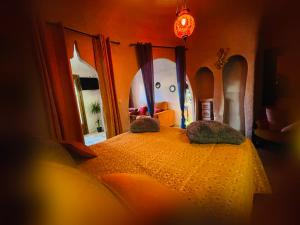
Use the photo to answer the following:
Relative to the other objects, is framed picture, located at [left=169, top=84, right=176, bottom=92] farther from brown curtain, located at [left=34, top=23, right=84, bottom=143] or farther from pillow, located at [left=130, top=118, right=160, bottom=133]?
brown curtain, located at [left=34, top=23, right=84, bottom=143]

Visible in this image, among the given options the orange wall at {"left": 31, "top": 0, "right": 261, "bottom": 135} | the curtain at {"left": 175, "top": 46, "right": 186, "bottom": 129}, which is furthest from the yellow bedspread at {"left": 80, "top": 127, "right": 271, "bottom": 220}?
the curtain at {"left": 175, "top": 46, "right": 186, "bottom": 129}

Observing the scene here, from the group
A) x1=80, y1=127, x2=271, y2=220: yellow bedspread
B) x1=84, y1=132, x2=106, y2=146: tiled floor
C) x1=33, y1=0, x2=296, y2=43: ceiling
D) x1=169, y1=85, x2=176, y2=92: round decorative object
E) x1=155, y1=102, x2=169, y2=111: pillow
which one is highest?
x1=33, y1=0, x2=296, y2=43: ceiling

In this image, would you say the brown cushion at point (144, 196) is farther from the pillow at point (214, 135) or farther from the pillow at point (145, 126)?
the pillow at point (145, 126)

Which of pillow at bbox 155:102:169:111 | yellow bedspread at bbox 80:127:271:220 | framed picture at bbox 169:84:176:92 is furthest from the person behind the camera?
pillow at bbox 155:102:169:111

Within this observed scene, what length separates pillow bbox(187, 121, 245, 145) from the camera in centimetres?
177

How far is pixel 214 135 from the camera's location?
5.95 feet

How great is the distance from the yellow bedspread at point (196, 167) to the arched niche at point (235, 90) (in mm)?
2653

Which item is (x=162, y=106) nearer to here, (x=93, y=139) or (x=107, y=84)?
(x=93, y=139)

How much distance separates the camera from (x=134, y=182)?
2.86 feet

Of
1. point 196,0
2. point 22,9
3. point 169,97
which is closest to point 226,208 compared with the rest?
point 22,9

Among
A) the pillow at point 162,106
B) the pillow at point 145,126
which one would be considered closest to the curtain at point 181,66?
the pillow at point 162,106

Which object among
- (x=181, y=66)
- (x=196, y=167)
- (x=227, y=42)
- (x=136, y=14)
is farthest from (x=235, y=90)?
(x=196, y=167)

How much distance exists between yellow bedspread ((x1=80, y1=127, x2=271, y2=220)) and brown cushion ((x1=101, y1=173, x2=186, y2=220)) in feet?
0.77

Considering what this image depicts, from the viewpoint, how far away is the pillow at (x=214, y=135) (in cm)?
177
